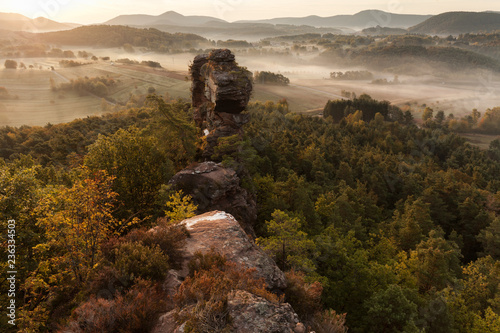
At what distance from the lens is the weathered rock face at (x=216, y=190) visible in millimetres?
32562

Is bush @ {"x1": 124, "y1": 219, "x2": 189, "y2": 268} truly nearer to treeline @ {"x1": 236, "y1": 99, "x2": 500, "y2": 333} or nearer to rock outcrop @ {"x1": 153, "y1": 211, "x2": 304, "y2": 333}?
rock outcrop @ {"x1": 153, "y1": 211, "x2": 304, "y2": 333}

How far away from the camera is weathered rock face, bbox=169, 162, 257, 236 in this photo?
3256 centimetres

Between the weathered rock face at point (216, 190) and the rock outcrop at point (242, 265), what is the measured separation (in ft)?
28.9

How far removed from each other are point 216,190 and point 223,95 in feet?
56.1

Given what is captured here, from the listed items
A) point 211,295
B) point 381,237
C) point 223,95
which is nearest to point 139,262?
point 211,295

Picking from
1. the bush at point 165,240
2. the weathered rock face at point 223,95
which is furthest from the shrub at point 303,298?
the weathered rock face at point 223,95

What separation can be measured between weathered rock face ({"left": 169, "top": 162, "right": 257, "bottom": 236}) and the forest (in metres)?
2.53

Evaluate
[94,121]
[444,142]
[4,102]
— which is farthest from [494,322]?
[4,102]

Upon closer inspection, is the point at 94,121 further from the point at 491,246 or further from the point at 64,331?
the point at 491,246

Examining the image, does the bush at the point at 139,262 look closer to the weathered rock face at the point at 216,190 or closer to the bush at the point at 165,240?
the bush at the point at 165,240

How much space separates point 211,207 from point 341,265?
16.3 metres

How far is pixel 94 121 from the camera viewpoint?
114312 mm

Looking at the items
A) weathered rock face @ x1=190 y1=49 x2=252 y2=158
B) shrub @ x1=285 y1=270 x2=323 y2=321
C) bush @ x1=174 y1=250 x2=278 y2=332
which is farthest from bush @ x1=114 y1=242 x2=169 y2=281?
weathered rock face @ x1=190 y1=49 x2=252 y2=158

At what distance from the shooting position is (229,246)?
1858cm
